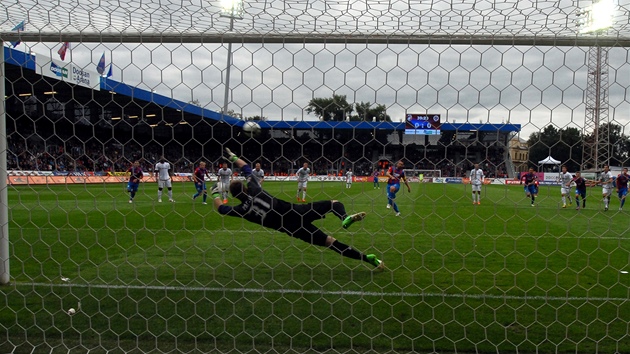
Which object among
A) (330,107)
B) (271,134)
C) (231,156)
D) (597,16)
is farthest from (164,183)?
(597,16)

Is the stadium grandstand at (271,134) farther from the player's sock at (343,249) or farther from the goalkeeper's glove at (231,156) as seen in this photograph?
the player's sock at (343,249)

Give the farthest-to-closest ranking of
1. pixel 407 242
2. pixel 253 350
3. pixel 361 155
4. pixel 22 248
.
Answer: pixel 407 242 < pixel 22 248 < pixel 361 155 < pixel 253 350

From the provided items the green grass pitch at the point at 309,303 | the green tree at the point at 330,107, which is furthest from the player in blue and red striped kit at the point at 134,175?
the green tree at the point at 330,107

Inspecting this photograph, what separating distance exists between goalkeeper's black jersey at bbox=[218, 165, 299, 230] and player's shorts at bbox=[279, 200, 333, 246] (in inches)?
3.7

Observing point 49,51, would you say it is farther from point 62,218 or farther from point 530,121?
point 62,218

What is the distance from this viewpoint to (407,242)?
28.7 feet

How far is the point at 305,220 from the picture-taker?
5.43 meters

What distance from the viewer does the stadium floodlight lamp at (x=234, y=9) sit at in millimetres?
3590

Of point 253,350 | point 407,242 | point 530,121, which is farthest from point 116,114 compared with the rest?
point 407,242

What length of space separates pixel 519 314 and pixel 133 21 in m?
4.31

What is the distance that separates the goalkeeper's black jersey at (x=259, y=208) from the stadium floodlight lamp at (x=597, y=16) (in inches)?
125

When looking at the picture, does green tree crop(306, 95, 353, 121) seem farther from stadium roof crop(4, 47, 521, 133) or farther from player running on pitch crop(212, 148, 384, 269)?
player running on pitch crop(212, 148, 384, 269)

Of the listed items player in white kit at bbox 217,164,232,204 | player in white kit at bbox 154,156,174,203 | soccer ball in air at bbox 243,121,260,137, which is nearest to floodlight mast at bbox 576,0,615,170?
soccer ball in air at bbox 243,121,260,137

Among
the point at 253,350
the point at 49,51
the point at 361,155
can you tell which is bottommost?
the point at 253,350
